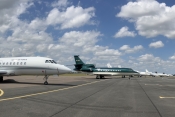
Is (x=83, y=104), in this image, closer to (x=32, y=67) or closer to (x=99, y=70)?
(x=32, y=67)

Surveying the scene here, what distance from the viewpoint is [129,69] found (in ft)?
217

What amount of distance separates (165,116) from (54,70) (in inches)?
715

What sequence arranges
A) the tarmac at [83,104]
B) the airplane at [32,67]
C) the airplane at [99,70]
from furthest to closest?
the airplane at [99,70] < the airplane at [32,67] < the tarmac at [83,104]

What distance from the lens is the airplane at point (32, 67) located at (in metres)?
24.1

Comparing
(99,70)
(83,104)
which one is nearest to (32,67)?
(83,104)

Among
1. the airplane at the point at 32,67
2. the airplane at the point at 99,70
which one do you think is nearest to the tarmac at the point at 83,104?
the airplane at the point at 32,67

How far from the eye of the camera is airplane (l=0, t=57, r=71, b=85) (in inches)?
948

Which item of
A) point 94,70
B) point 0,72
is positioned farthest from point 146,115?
point 94,70

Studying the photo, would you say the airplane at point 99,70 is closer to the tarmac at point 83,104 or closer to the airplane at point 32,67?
the airplane at point 32,67

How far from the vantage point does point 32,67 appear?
2520 cm

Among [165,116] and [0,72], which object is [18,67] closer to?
[0,72]

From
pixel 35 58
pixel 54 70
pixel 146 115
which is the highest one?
pixel 35 58

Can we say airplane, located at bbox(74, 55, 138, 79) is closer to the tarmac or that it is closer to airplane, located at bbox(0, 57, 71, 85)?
airplane, located at bbox(0, 57, 71, 85)

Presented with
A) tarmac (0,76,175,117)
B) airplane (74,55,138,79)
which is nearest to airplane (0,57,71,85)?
tarmac (0,76,175,117)
